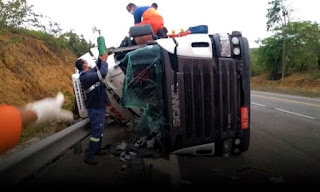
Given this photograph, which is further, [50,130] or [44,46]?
[44,46]

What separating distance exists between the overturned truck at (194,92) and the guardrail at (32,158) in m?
1.14

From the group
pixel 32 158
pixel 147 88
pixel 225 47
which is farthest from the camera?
pixel 147 88

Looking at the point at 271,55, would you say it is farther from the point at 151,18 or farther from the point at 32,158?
the point at 32,158

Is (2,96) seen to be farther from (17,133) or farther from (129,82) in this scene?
(17,133)

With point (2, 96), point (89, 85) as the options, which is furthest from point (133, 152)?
point (2, 96)

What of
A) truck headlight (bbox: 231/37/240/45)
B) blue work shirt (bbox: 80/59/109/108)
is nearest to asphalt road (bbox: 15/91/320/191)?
blue work shirt (bbox: 80/59/109/108)

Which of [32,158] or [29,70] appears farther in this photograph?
[29,70]

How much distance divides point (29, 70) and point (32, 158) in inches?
470

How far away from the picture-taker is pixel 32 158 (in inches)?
140

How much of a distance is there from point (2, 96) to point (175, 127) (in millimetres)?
7465

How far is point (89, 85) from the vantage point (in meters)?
5.53

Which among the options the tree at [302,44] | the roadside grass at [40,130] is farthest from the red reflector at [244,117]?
the tree at [302,44]

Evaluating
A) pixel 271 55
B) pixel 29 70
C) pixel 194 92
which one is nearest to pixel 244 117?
pixel 194 92

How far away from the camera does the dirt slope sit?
12141mm
